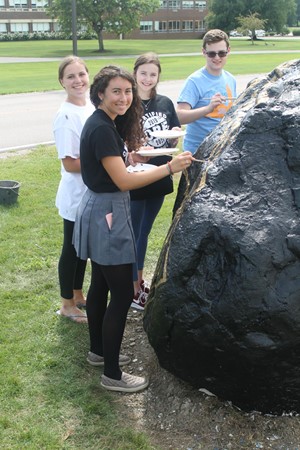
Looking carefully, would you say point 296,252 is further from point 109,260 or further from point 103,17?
point 103,17

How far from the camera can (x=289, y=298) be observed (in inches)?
114

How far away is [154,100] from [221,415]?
7.33ft

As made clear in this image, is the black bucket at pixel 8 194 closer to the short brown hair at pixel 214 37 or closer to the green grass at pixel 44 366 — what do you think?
the green grass at pixel 44 366

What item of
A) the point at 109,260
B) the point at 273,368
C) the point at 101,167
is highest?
the point at 101,167

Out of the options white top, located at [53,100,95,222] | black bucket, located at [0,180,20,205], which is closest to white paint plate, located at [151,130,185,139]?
white top, located at [53,100,95,222]

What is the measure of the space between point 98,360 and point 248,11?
67.0 meters

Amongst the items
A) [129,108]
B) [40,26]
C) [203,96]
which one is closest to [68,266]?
[129,108]

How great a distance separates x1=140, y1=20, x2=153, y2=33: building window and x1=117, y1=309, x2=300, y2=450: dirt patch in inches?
3124

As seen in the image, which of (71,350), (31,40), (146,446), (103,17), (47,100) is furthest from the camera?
(31,40)

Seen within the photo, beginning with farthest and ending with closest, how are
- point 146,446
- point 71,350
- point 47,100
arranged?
point 47,100 < point 71,350 < point 146,446

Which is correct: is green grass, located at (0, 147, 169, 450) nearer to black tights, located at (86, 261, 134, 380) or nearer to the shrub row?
black tights, located at (86, 261, 134, 380)

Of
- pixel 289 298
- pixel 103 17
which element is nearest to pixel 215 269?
pixel 289 298

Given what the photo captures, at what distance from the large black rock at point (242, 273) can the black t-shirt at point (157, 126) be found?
95cm

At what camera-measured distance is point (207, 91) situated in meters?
4.88
